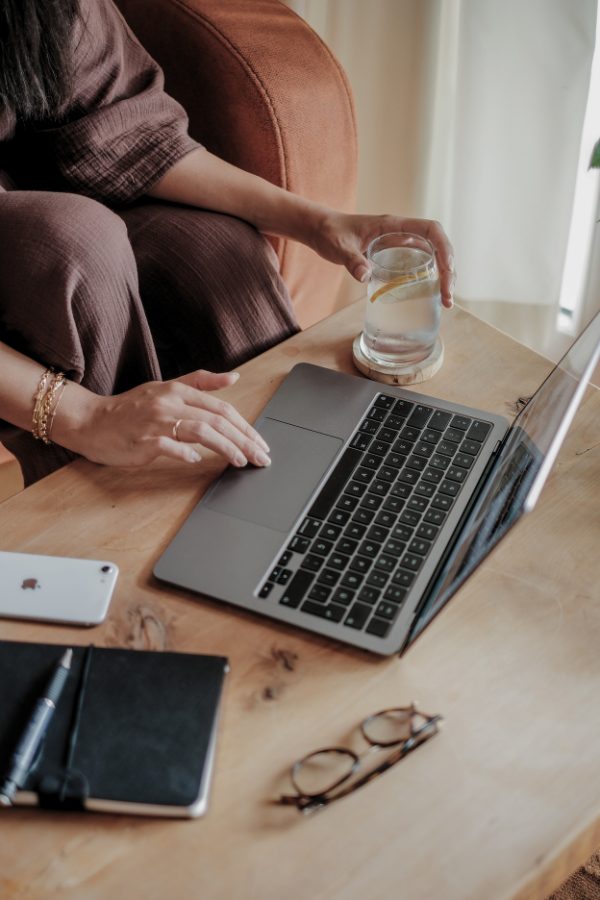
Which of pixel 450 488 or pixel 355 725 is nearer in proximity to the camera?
pixel 355 725

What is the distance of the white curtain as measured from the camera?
1.38 metres

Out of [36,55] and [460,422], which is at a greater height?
[36,55]

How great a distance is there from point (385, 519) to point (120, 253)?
0.44 metres

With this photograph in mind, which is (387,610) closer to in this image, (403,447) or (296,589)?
(296,589)

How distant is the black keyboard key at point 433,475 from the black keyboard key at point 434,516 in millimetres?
39

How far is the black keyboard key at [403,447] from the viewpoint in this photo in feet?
2.47

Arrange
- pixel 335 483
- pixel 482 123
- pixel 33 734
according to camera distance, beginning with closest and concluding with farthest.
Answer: pixel 33 734
pixel 335 483
pixel 482 123

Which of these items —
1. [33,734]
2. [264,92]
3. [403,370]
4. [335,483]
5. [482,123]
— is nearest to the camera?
[33,734]

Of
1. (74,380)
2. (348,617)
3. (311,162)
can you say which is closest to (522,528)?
(348,617)

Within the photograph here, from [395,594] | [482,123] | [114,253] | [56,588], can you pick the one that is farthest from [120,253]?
[482,123]

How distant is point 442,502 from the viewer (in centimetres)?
70

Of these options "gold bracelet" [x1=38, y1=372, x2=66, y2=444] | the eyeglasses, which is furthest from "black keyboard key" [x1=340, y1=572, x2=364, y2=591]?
"gold bracelet" [x1=38, y1=372, x2=66, y2=444]

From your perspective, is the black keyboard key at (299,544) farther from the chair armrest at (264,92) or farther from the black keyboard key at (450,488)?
the chair armrest at (264,92)

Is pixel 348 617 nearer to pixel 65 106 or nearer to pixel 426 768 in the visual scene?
pixel 426 768
